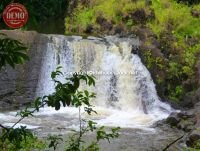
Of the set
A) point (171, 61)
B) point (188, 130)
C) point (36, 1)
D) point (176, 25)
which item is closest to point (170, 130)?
point (188, 130)

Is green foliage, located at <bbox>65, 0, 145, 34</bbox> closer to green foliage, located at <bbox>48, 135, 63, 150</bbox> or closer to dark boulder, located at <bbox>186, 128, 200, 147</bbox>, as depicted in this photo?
dark boulder, located at <bbox>186, 128, 200, 147</bbox>

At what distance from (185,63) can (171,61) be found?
43 cm

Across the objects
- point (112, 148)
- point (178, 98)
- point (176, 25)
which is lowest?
point (112, 148)

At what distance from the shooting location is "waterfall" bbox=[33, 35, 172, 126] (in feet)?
43.7

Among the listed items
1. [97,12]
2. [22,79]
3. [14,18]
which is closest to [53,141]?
[14,18]

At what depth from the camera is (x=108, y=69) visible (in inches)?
551

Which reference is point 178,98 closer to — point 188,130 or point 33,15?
point 188,130

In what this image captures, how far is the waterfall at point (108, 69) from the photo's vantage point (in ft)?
43.7

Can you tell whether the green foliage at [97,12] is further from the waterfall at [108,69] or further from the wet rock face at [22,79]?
the wet rock face at [22,79]

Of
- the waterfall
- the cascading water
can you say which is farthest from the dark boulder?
the waterfall

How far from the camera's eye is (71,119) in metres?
11.2

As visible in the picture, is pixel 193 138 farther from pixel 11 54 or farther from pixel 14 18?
pixel 11 54

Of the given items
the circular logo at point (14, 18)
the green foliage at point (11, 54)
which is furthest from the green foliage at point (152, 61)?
the green foliage at point (11, 54)

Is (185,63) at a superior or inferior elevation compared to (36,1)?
superior
